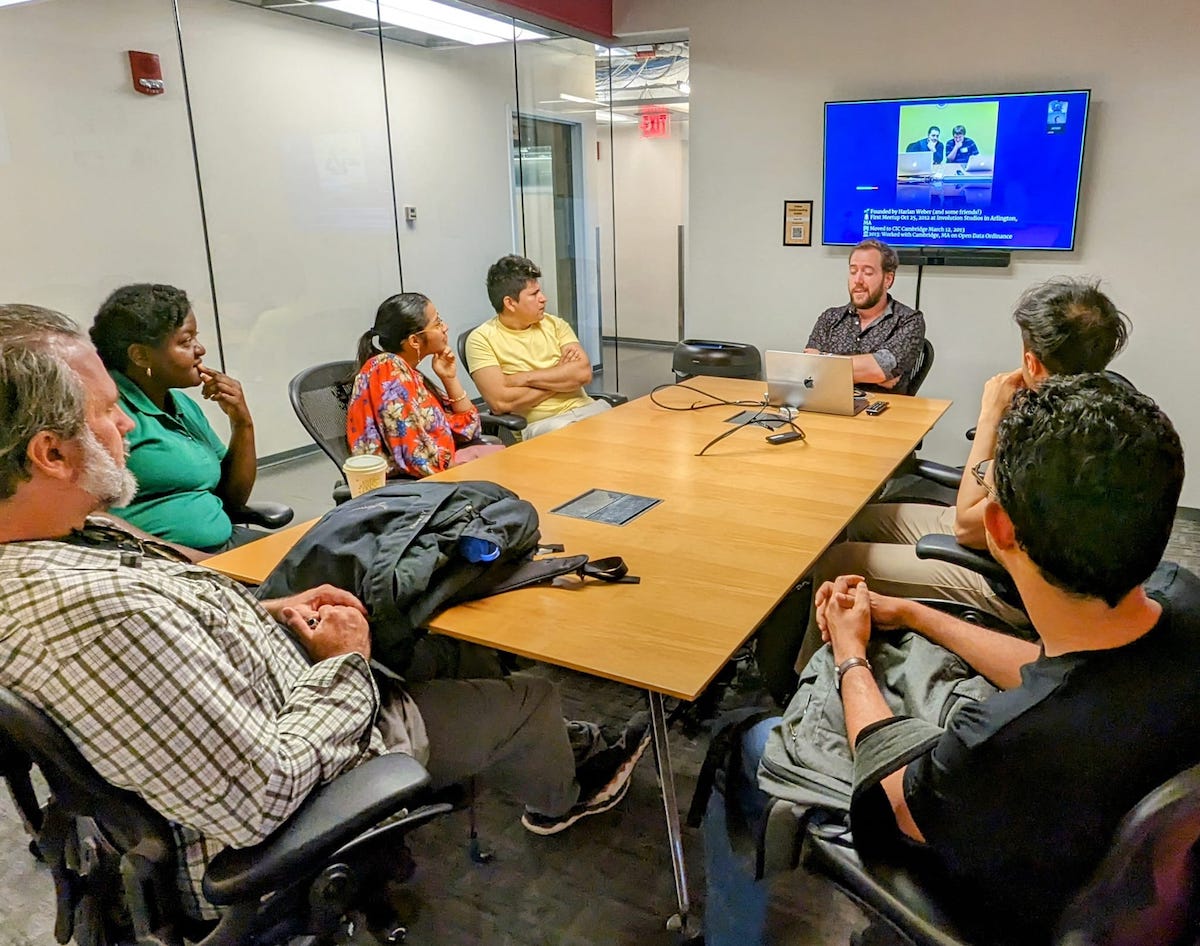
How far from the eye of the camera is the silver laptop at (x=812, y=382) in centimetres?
302

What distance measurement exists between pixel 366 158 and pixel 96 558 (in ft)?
12.8

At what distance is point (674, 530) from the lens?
2008mm

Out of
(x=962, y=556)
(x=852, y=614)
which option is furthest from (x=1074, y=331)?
(x=852, y=614)

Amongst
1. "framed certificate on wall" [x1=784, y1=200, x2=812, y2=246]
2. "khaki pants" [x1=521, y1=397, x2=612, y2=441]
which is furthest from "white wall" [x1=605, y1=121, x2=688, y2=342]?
"khaki pants" [x1=521, y1=397, x2=612, y2=441]

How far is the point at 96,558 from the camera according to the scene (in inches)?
46.6

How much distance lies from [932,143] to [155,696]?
4.50 meters

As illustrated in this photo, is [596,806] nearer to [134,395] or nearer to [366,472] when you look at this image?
[366,472]

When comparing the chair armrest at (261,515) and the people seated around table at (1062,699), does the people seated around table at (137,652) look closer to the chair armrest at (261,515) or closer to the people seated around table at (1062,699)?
the people seated around table at (1062,699)

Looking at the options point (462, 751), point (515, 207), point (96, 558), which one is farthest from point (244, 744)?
point (515, 207)

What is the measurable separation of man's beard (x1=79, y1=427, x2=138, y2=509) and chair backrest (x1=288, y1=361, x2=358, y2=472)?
1.46m

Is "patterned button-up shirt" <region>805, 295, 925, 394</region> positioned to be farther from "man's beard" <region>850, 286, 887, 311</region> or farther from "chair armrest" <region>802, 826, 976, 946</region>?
"chair armrest" <region>802, 826, 976, 946</region>

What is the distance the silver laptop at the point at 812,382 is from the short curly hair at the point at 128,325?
1.97 m

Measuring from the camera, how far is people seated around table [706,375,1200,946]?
36.1 inches

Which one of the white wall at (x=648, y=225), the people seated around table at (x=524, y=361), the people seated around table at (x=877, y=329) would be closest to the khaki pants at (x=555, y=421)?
the people seated around table at (x=524, y=361)
